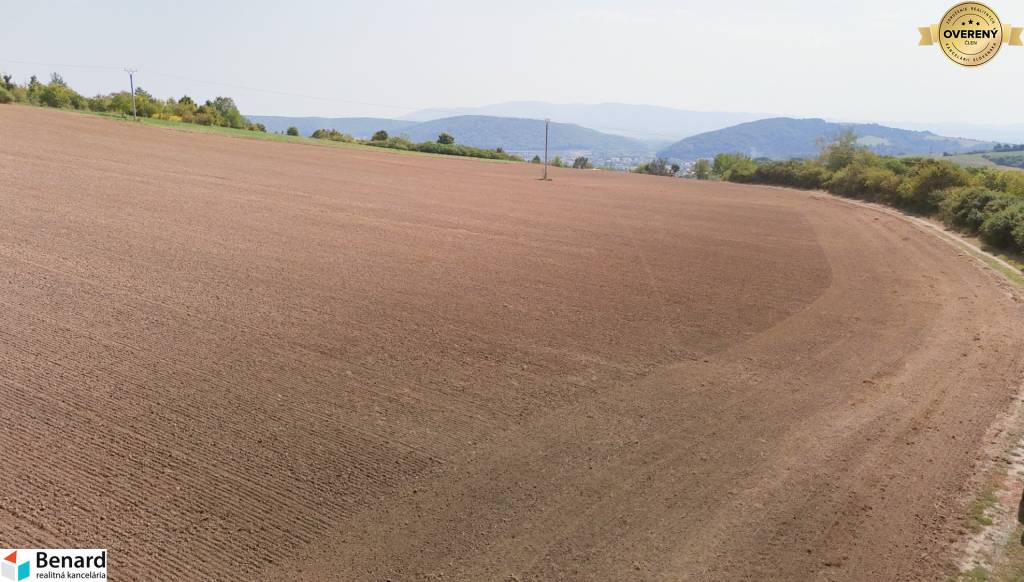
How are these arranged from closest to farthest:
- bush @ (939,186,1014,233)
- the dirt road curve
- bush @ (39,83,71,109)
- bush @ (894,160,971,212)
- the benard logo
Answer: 1. the benard logo
2. the dirt road curve
3. bush @ (939,186,1014,233)
4. bush @ (894,160,971,212)
5. bush @ (39,83,71,109)

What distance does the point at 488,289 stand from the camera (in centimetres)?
1656

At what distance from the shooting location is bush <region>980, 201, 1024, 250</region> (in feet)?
79.0

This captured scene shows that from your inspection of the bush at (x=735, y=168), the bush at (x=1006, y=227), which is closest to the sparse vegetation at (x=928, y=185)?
the bush at (x=1006, y=227)

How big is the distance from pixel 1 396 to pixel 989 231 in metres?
31.5

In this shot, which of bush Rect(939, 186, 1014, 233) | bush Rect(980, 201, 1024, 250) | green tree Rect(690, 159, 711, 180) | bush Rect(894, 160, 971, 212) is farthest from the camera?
green tree Rect(690, 159, 711, 180)

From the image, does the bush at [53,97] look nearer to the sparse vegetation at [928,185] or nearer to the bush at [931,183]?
the sparse vegetation at [928,185]

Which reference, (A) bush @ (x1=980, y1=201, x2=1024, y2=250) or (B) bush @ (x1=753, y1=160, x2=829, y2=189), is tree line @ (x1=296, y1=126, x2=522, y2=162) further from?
(A) bush @ (x1=980, y1=201, x2=1024, y2=250)

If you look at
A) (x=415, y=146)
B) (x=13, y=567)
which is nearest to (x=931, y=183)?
(x=13, y=567)

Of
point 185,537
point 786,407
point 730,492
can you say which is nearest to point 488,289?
point 786,407

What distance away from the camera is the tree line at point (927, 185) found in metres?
26.2

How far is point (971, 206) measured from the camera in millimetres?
30938

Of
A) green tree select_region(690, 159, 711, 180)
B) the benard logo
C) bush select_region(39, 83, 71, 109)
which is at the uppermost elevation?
Result: bush select_region(39, 83, 71, 109)

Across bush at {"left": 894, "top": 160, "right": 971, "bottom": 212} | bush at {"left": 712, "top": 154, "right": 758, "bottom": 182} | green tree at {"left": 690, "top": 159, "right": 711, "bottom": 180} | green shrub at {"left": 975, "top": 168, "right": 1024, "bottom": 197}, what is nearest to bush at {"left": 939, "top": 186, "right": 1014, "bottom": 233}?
green shrub at {"left": 975, "top": 168, "right": 1024, "bottom": 197}

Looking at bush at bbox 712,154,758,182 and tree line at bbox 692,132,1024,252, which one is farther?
bush at bbox 712,154,758,182
